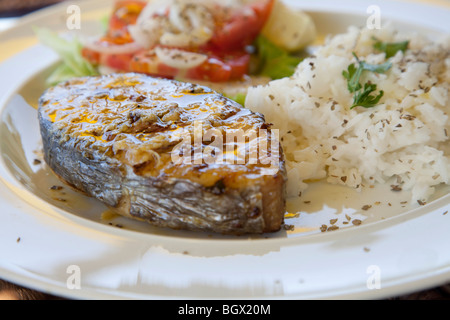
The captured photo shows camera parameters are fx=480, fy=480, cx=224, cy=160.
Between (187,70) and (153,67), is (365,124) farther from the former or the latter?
(153,67)

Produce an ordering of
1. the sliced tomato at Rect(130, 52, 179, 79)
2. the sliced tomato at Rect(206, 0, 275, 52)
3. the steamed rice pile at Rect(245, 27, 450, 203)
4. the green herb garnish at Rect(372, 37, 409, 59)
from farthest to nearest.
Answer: the sliced tomato at Rect(206, 0, 275, 52), the sliced tomato at Rect(130, 52, 179, 79), the green herb garnish at Rect(372, 37, 409, 59), the steamed rice pile at Rect(245, 27, 450, 203)

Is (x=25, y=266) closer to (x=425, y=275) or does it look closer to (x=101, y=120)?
(x=101, y=120)

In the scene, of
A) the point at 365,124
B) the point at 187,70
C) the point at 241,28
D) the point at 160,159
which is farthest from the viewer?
the point at 241,28

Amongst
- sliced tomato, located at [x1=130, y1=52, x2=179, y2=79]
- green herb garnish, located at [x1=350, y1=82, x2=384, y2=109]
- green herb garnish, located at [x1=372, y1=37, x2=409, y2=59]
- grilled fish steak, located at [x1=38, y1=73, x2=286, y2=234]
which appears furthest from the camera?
sliced tomato, located at [x1=130, y1=52, x2=179, y2=79]

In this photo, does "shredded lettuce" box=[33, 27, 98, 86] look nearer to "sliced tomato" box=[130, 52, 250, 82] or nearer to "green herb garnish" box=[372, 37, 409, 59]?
"sliced tomato" box=[130, 52, 250, 82]

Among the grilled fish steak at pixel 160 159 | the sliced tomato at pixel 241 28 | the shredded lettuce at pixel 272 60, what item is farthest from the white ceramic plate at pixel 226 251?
the sliced tomato at pixel 241 28

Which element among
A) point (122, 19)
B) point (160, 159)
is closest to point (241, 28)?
point (122, 19)

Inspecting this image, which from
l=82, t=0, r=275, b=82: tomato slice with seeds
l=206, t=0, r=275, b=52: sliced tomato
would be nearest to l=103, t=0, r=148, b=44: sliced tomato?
l=82, t=0, r=275, b=82: tomato slice with seeds

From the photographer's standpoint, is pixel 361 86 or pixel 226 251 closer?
pixel 226 251
